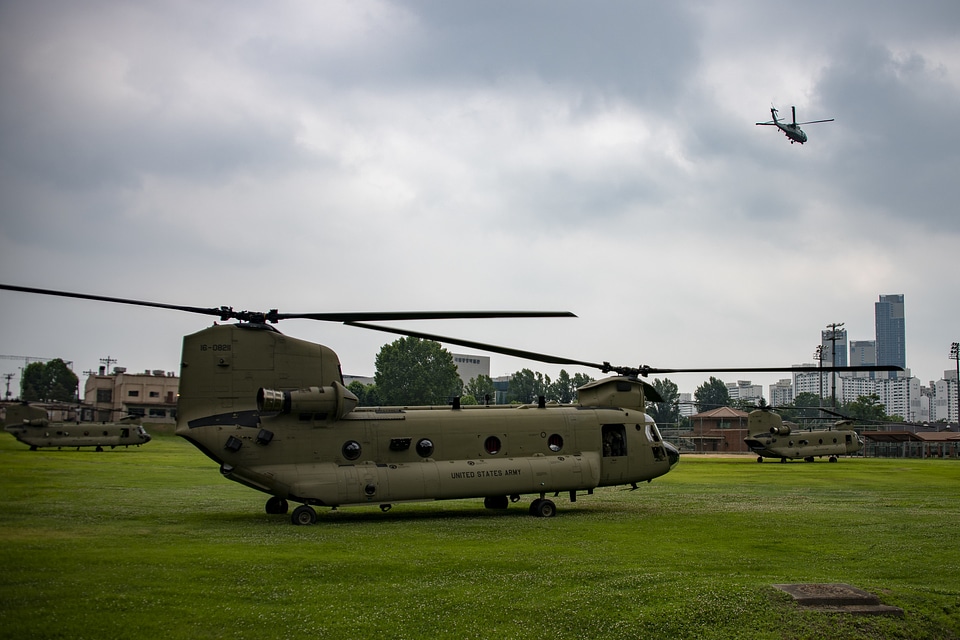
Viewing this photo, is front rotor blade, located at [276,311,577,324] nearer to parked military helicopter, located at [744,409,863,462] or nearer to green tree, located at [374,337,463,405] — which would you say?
parked military helicopter, located at [744,409,863,462]

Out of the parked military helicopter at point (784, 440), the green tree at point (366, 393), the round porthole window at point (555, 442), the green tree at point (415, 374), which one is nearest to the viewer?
the round porthole window at point (555, 442)

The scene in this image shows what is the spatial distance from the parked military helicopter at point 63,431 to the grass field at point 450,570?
3240 cm

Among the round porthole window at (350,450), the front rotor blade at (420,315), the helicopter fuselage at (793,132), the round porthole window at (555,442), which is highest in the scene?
the helicopter fuselage at (793,132)

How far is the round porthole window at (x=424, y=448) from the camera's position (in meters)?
21.0

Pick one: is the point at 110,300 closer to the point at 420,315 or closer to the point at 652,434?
the point at 420,315

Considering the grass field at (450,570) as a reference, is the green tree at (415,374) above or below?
above

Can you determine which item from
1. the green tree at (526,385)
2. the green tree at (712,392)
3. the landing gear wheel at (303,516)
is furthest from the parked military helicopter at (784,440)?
the green tree at (712,392)

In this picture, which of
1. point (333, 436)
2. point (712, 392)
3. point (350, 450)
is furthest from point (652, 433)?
point (712, 392)

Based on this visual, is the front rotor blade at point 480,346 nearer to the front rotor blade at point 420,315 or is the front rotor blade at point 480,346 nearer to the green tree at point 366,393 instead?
the front rotor blade at point 420,315

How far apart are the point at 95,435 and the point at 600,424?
45.1m

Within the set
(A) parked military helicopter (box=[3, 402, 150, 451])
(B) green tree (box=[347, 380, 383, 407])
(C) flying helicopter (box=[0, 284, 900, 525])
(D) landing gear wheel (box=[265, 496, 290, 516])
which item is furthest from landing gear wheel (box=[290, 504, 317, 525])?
(B) green tree (box=[347, 380, 383, 407])

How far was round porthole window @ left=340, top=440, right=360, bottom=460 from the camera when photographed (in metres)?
20.2

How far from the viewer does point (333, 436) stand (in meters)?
20.2

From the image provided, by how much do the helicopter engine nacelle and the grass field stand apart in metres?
2.71
